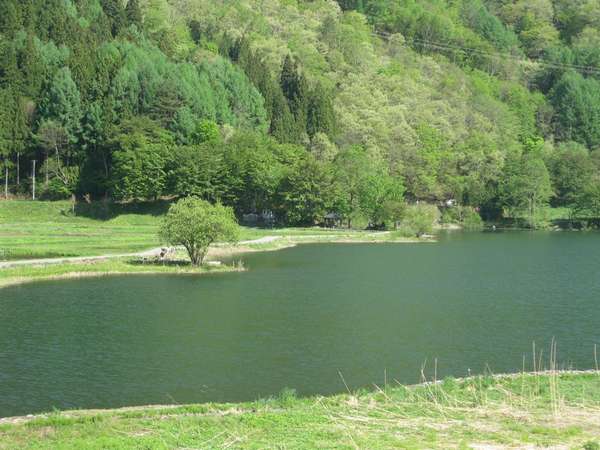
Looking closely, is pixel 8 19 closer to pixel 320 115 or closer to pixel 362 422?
pixel 320 115

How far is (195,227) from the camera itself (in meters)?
59.0

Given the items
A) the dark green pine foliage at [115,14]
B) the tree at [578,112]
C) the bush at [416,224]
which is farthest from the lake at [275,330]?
the tree at [578,112]

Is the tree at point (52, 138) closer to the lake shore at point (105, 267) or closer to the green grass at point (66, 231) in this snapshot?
the green grass at point (66, 231)

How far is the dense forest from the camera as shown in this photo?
10531cm

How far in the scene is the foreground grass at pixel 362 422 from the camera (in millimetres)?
18172

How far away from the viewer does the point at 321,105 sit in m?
136

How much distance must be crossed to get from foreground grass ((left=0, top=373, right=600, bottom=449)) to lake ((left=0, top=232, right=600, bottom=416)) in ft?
11.7

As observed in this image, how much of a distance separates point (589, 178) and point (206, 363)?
116 meters

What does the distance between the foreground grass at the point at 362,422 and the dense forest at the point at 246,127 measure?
7990 cm

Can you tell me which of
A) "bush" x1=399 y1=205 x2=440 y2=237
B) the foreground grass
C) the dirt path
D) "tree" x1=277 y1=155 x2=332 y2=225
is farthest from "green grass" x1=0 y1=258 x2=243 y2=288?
"bush" x1=399 y1=205 x2=440 y2=237

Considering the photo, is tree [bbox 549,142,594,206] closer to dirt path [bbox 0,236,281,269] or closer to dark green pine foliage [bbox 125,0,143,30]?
dark green pine foliage [bbox 125,0,143,30]

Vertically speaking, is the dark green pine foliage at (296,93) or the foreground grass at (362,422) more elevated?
the dark green pine foliage at (296,93)

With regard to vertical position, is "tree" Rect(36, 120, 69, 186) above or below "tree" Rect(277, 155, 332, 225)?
above

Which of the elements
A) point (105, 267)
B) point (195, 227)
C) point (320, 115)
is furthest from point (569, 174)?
point (105, 267)
